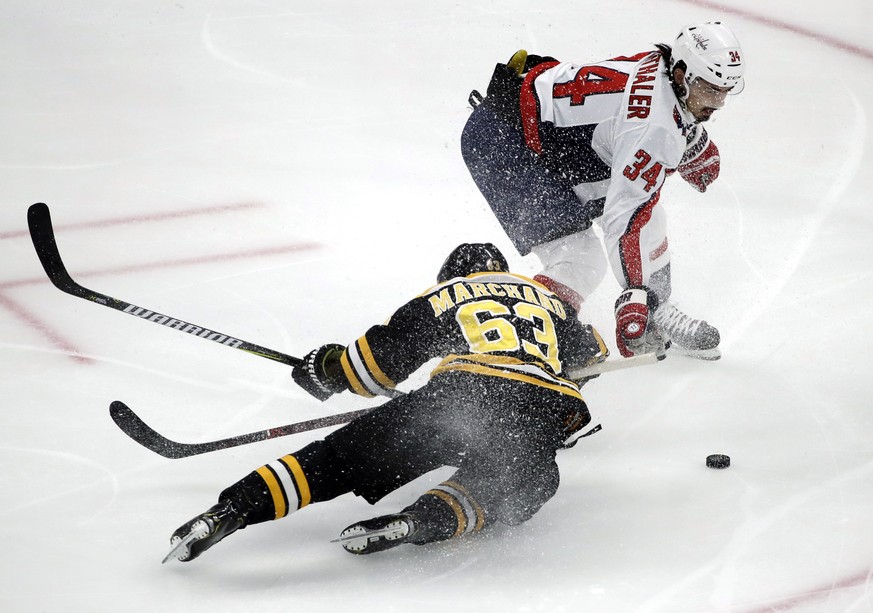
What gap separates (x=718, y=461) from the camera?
9.60 ft

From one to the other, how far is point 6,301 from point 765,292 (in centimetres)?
260

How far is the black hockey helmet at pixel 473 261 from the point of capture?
287 centimetres

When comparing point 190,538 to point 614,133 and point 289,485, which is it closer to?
point 289,485

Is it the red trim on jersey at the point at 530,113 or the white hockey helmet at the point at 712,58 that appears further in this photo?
the red trim on jersey at the point at 530,113

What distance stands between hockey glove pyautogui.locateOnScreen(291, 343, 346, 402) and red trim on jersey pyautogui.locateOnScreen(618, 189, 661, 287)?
0.79 metres

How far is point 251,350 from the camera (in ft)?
10.2

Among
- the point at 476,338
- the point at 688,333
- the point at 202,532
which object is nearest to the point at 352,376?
the point at 476,338

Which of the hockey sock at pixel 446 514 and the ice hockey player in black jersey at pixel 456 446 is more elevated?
the ice hockey player in black jersey at pixel 456 446

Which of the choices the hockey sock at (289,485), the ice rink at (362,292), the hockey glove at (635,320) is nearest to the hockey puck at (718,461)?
the ice rink at (362,292)

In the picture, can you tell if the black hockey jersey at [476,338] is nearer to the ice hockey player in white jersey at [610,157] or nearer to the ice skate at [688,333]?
the ice hockey player in white jersey at [610,157]

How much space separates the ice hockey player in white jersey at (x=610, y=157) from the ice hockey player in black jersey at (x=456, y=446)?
51 cm

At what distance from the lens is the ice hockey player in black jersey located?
7.90ft

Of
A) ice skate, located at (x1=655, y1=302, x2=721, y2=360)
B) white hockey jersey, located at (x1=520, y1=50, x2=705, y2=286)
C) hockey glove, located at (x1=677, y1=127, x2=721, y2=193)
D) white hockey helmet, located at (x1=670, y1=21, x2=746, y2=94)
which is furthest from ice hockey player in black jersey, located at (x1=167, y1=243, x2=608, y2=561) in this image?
hockey glove, located at (x1=677, y1=127, x2=721, y2=193)

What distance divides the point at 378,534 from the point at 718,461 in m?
1.01
